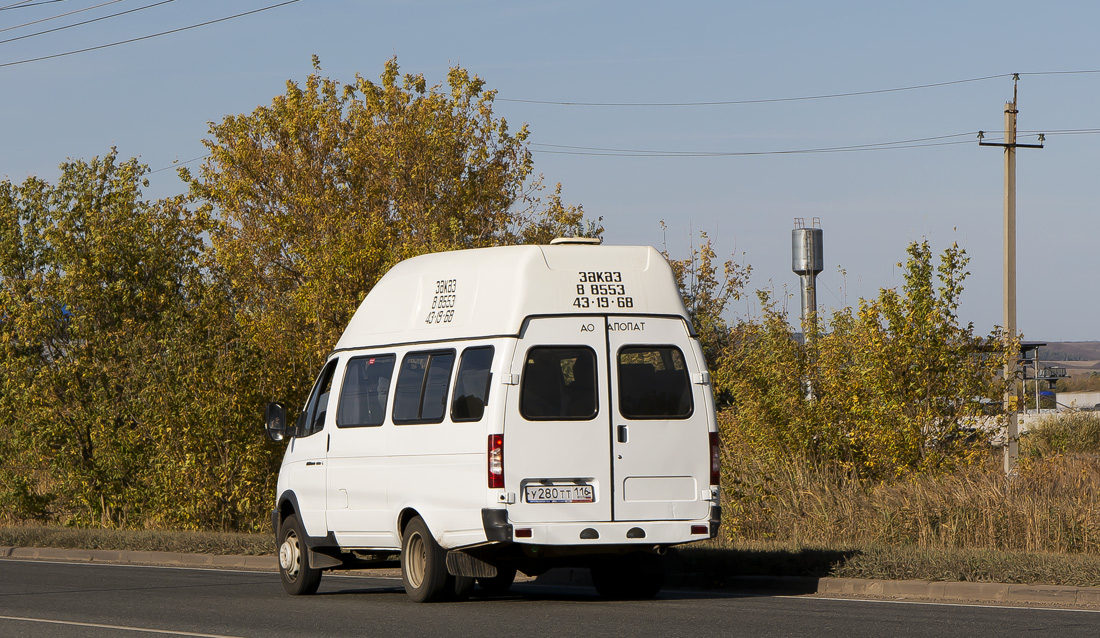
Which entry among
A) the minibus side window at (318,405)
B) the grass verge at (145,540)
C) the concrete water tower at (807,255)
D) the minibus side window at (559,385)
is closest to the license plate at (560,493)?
the minibus side window at (559,385)

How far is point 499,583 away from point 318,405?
8.16ft

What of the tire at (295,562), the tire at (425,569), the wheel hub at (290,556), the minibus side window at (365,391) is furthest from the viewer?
the wheel hub at (290,556)

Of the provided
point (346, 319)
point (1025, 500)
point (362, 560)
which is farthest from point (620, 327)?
point (346, 319)

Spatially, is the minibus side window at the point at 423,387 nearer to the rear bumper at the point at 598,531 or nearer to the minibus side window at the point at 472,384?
the minibus side window at the point at 472,384

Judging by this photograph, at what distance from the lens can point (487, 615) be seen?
35.6 ft

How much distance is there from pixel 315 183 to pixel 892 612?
76.1 ft

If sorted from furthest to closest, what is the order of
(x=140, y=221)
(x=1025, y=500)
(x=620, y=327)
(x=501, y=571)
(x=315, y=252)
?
(x=140, y=221) < (x=315, y=252) < (x=1025, y=500) < (x=501, y=571) < (x=620, y=327)

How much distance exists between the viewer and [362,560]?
43.1 ft

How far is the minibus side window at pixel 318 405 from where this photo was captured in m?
13.1

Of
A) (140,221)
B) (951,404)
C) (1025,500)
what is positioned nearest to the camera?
(1025,500)

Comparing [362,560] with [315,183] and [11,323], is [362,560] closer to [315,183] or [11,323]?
[11,323]

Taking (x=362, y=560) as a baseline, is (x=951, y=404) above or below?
above

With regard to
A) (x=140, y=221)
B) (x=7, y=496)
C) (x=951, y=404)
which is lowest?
(x=7, y=496)

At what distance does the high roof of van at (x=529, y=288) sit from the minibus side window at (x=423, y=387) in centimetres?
20
